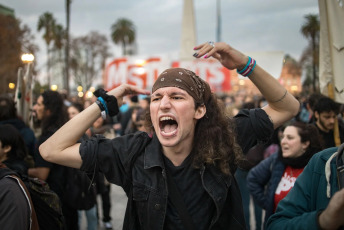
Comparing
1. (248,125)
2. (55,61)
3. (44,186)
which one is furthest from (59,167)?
(55,61)

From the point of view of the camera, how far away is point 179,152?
2.42m

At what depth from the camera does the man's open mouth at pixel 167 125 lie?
237 centimetres

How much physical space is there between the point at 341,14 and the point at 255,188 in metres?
1.98

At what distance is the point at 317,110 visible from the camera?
4.53 meters

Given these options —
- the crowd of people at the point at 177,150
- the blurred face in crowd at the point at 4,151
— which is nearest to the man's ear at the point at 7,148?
the blurred face in crowd at the point at 4,151

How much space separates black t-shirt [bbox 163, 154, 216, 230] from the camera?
2.23 meters

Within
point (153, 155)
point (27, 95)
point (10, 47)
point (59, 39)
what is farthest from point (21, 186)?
point (59, 39)

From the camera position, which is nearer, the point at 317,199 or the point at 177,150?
the point at 317,199

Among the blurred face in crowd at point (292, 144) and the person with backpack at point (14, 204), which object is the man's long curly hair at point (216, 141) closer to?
the person with backpack at point (14, 204)

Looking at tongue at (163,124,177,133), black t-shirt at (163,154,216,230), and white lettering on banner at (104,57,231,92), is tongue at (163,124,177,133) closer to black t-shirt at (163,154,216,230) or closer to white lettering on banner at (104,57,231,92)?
black t-shirt at (163,154,216,230)

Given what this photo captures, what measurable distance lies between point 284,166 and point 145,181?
73.8 inches

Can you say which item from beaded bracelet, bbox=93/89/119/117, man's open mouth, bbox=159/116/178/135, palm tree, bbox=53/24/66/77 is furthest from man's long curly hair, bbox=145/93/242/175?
Result: palm tree, bbox=53/24/66/77

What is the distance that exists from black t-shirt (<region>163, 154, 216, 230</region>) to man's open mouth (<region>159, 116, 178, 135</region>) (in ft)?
0.73

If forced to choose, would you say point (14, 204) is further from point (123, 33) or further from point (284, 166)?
point (123, 33)
